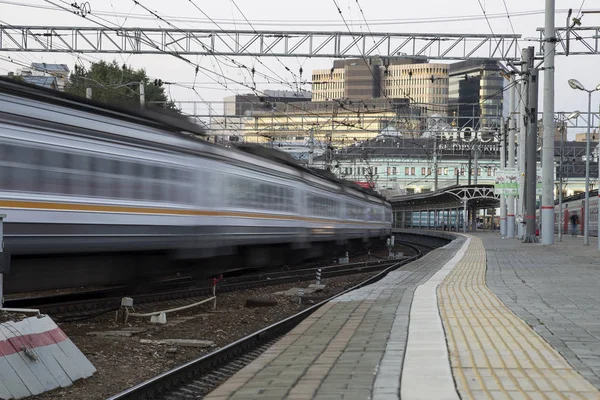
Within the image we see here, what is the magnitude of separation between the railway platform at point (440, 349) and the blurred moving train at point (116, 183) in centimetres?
353

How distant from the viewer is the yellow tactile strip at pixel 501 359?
600cm

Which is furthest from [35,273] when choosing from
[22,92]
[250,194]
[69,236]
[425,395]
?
[250,194]

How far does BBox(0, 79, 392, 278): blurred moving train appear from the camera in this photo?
11.4 m

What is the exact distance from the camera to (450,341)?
27.4 ft

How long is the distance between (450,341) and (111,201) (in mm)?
6799

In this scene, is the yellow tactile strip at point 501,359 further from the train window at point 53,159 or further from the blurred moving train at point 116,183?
the train window at point 53,159

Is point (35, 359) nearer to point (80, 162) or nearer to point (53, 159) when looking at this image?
point (53, 159)

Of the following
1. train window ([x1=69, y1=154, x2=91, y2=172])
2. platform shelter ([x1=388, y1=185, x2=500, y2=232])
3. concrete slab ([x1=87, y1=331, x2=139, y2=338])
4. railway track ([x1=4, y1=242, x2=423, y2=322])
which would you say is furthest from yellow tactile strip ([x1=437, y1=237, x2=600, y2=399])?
platform shelter ([x1=388, y1=185, x2=500, y2=232])

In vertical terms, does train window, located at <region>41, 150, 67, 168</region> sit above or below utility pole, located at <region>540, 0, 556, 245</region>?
below

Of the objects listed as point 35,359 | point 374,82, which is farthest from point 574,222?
point 374,82

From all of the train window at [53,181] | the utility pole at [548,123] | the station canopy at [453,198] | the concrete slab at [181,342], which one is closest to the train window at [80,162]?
the train window at [53,181]

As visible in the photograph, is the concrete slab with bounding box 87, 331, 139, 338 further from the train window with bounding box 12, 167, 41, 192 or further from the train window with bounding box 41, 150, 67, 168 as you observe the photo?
the train window with bounding box 41, 150, 67, 168

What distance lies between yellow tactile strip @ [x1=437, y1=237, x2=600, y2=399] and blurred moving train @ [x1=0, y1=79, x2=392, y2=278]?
17.2ft

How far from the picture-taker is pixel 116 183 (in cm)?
1362
